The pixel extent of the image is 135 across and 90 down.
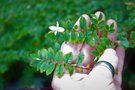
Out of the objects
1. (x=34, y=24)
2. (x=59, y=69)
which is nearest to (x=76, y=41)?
(x=59, y=69)

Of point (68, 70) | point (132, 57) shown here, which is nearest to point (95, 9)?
point (132, 57)

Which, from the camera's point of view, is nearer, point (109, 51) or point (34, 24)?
point (109, 51)

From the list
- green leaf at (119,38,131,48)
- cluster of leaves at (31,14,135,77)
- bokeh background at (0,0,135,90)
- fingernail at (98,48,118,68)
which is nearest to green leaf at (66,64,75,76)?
cluster of leaves at (31,14,135,77)

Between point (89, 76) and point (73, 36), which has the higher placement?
point (73, 36)

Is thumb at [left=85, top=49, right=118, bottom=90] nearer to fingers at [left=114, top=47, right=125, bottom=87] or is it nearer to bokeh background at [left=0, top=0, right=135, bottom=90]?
fingers at [left=114, top=47, right=125, bottom=87]

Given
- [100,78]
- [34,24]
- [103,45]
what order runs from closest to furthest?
[100,78] < [103,45] < [34,24]

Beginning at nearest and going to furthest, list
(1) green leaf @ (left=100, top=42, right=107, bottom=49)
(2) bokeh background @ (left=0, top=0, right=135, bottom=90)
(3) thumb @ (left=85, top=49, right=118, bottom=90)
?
1. (3) thumb @ (left=85, top=49, right=118, bottom=90)
2. (1) green leaf @ (left=100, top=42, right=107, bottom=49)
3. (2) bokeh background @ (left=0, top=0, right=135, bottom=90)

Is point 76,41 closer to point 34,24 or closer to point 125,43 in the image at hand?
point 125,43

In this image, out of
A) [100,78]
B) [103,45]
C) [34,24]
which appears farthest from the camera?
[34,24]
